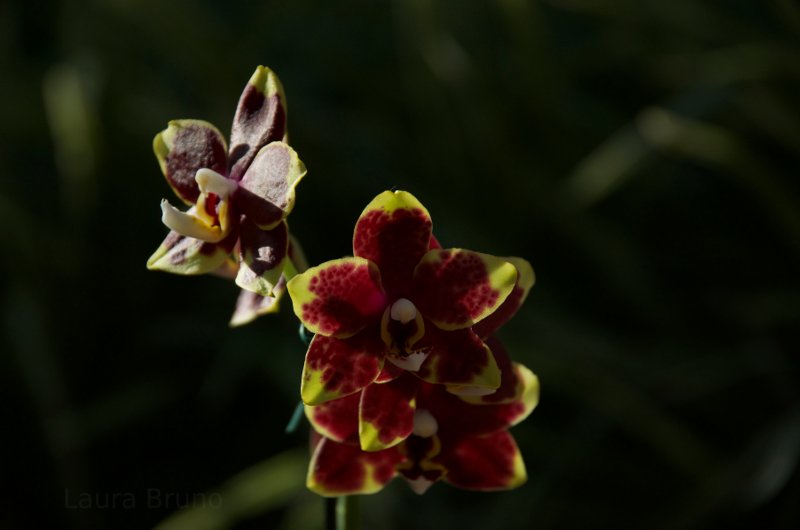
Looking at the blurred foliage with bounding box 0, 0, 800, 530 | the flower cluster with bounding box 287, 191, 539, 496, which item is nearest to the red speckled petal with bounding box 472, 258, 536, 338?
the flower cluster with bounding box 287, 191, 539, 496

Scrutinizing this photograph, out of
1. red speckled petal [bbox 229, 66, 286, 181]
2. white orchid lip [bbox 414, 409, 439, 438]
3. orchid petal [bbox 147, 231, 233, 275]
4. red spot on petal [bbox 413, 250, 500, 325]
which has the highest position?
red speckled petal [bbox 229, 66, 286, 181]

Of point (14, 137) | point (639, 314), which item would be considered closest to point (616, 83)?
point (639, 314)

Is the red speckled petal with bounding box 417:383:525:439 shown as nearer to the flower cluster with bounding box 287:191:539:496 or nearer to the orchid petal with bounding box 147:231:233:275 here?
the flower cluster with bounding box 287:191:539:496

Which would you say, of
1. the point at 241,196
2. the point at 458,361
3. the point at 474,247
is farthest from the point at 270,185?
the point at 474,247

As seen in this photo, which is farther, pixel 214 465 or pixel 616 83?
pixel 616 83

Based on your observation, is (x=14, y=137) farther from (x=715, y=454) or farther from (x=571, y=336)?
(x=715, y=454)

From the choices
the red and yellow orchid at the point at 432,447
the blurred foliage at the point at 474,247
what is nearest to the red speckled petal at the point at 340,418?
the red and yellow orchid at the point at 432,447
